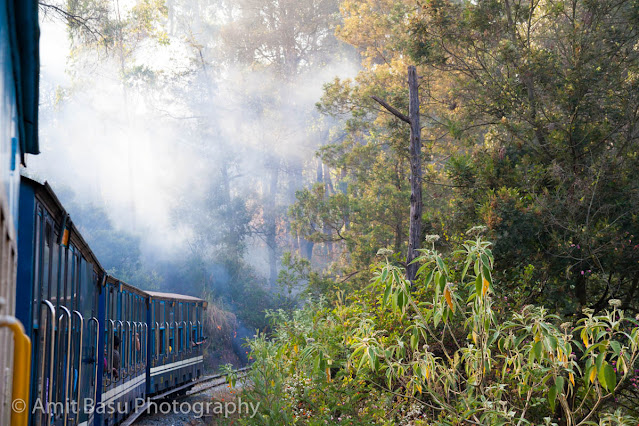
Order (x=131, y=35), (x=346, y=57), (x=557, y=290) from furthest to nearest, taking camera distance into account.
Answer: (x=346, y=57) < (x=131, y=35) < (x=557, y=290)

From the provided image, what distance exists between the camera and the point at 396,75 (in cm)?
2120

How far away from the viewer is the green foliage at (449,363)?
15.2ft

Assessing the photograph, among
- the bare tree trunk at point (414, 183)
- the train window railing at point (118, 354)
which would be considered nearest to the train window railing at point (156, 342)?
the train window railing at point (118, 354)

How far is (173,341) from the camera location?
1469cm

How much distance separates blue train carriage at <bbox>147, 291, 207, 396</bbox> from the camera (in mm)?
12881

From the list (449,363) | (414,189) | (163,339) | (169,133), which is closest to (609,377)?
(449,363)

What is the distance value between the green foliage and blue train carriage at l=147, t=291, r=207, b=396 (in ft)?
12.8

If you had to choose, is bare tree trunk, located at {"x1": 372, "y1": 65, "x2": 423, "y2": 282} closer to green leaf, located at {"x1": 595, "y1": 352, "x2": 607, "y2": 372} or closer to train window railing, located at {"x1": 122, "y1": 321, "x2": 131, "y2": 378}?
train window railing, located at {"x1": 122, "y1": 321, "x2": 131, "y2": 378}

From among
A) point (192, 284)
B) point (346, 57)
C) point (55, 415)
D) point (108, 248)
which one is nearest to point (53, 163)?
point (108, 248)

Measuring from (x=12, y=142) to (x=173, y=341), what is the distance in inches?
504

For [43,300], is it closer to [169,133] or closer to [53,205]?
[53,205]

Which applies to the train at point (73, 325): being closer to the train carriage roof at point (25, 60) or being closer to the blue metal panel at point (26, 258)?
the blue metal panel at point (26, 258)

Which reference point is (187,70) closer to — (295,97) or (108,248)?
(295,97)

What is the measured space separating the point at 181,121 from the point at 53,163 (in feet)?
30.9
